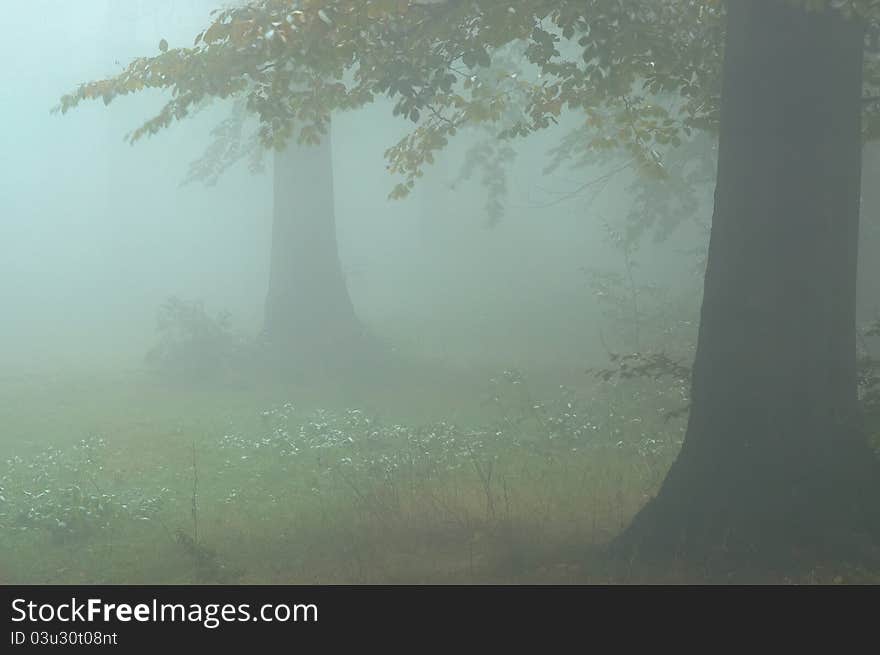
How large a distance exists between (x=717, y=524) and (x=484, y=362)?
47.2 feet

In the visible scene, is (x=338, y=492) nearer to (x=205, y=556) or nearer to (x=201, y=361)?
(x=205, y=556)

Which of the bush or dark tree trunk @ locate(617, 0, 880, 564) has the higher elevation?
the bush

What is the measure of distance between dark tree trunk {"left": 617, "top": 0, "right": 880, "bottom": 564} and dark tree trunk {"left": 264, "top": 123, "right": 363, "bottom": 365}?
543 inches

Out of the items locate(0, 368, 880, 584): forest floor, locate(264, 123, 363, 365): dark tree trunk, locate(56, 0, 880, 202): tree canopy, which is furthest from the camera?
locate(264, 123, 363, 365): dark tree trunk

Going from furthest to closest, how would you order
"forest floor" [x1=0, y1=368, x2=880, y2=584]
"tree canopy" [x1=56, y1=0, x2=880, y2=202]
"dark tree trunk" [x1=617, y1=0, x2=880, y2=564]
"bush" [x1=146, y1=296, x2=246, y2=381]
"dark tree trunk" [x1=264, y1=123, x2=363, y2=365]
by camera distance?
"dark tree trunk" [x1=264, y1=123, x2=363, y2=365] → "bush" [x1=146, y1=296, x2=246, y2=381] → "tree canopy" [x1=56, y1=0, x2=880, y2=202] → "forest floor" [x1=0, y1=368, x2=880, y2=584] → "dark tree trunk" [x1=617, y1=0, x2=880, y2=564]

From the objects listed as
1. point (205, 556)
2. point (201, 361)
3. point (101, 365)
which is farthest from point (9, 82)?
point (205, 556)

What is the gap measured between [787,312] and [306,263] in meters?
14.8

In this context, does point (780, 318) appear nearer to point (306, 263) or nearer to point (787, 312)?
point (787, 312)

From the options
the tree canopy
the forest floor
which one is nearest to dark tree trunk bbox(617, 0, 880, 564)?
the forest floor

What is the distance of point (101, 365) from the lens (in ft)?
75.5

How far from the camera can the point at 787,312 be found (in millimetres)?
7086

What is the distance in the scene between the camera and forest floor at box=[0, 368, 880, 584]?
7738 mm

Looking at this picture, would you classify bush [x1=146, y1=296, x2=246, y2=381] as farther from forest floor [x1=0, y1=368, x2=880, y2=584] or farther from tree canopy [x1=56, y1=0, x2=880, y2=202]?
tree canopy [x1=56, y1=0, x2=880, y2=202]
